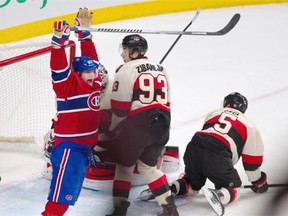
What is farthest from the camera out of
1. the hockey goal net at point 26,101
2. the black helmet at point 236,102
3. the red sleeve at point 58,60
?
the hockey goal net at point 26,101

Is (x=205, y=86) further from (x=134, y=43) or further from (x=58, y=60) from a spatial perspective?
(x=58, y=60)

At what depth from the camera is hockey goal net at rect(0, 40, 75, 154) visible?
2.67 meters

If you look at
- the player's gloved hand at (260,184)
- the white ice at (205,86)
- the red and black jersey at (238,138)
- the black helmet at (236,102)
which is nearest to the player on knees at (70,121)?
the white ice at (205,86)

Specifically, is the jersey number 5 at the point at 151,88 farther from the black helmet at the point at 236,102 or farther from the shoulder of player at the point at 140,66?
the black helmet at the point at 236,102

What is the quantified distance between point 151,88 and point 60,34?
1.33 feet

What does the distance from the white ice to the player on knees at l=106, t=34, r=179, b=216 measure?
0.42 feet

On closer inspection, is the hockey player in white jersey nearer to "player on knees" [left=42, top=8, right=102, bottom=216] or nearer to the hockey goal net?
"player on knees" [left=42, top=8, right=102, bottom=216]

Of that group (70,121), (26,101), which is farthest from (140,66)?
(26,101)

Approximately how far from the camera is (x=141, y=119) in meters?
2.00

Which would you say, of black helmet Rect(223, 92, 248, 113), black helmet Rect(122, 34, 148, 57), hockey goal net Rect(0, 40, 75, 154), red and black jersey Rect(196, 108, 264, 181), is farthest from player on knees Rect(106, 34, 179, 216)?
hockey goal net Rect(0, 40, 75, 154)

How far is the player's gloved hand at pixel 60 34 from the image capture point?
177 cm

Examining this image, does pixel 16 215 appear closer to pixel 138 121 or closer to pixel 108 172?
pixel 108 172

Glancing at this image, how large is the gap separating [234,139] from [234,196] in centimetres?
23

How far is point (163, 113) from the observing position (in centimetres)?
202
